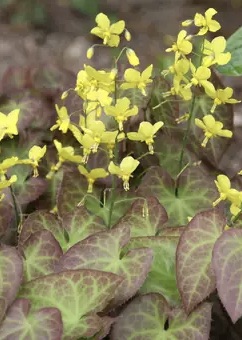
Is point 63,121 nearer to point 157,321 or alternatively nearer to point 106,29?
point 106,29

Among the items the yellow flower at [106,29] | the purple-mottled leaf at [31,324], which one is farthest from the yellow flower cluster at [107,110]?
the purple-mottled leaf at [31,324]

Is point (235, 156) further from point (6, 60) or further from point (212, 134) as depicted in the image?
point (6, 60)

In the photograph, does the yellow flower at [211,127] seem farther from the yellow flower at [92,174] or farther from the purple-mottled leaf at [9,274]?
the purple-mottled leaf at [9,274]

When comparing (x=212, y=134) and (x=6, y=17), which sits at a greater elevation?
(x=212, y=134)

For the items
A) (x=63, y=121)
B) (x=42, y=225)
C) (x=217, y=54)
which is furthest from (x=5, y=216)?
(x=217, y=54)

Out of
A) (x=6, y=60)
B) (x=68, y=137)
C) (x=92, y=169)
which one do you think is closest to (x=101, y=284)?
(x=92, y=169)

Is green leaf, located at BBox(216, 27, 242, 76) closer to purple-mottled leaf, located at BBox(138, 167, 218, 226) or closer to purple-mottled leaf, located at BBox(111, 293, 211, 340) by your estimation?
purple-mottled leaf, located at BBox(138, 167, 218, 226)
